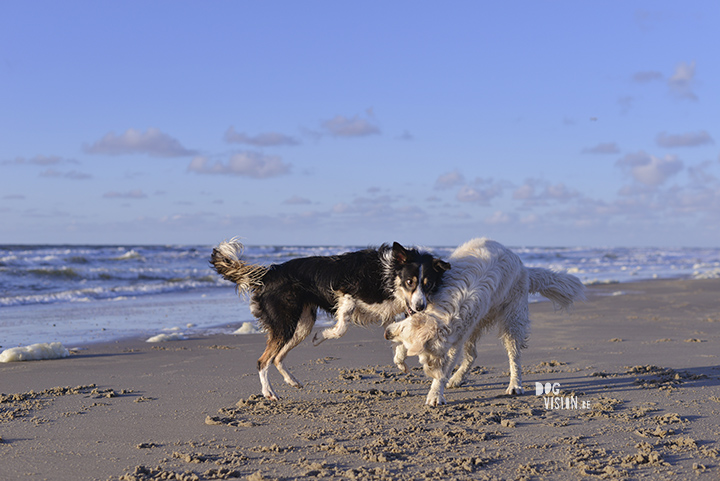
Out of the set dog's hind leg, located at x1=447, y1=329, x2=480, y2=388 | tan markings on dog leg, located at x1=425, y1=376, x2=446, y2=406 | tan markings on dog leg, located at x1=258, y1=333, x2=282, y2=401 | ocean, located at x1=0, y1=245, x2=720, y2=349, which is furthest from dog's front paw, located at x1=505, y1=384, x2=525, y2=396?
tan markings on dog leg, located at x1=258, y1=333, x2=282, y2=401

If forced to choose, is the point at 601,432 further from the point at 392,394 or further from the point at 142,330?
the point at 142,330

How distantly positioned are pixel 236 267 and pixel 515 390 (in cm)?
315

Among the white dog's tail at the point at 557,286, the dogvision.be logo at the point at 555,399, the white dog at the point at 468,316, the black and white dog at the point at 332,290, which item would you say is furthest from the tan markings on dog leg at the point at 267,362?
the white dog's tail at the point at 557,286

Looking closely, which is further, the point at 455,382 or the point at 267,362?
the point at 455,382

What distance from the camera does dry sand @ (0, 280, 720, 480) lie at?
3.95 m

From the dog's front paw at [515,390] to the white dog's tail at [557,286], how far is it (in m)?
1.41

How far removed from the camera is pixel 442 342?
5.62m

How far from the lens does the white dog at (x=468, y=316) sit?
222 inches

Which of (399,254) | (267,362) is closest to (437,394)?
(399,254)

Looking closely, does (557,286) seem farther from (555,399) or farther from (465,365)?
(555,399)

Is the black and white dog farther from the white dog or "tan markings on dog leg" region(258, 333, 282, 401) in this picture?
the white dog

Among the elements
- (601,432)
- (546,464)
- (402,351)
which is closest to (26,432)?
(402,351)

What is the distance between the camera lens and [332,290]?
19.9 feet

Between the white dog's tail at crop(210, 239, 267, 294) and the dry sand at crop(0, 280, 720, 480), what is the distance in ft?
3.74
